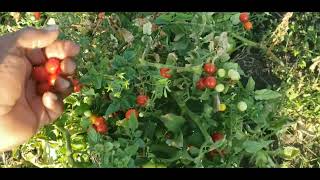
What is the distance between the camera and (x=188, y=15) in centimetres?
245

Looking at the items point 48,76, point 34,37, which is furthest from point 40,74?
point 34,37

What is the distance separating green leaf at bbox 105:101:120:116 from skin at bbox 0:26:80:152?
22 cm

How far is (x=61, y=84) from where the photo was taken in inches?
80.5

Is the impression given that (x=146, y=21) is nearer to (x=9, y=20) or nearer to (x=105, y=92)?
(x=105, y=92)

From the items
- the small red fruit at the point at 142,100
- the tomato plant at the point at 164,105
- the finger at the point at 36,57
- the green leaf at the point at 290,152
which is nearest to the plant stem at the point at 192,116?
the tomato plant at the point at 164,105

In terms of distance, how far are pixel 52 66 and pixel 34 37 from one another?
0.39 feet

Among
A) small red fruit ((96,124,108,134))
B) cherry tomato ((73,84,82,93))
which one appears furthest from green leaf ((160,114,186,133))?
cherry tomato ((73,84,82,93))

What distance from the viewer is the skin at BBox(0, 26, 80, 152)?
188 cm

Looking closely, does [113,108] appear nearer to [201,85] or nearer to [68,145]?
[68,145]

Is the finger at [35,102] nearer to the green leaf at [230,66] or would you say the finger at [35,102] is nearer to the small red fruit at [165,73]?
the small red fruit at [165,73]

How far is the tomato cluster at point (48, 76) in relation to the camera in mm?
2027

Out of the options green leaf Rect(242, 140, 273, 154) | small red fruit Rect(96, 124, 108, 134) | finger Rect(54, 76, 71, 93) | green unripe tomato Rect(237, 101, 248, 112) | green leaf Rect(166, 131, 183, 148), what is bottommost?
green leaf Rect(242, 140, 273, 154)

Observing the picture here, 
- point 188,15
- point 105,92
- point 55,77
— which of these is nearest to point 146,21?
point 188,15

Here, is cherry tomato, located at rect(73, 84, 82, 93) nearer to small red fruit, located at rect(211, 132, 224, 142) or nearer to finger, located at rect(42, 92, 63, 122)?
finger, located at rect(42, 92, 63, 122)
